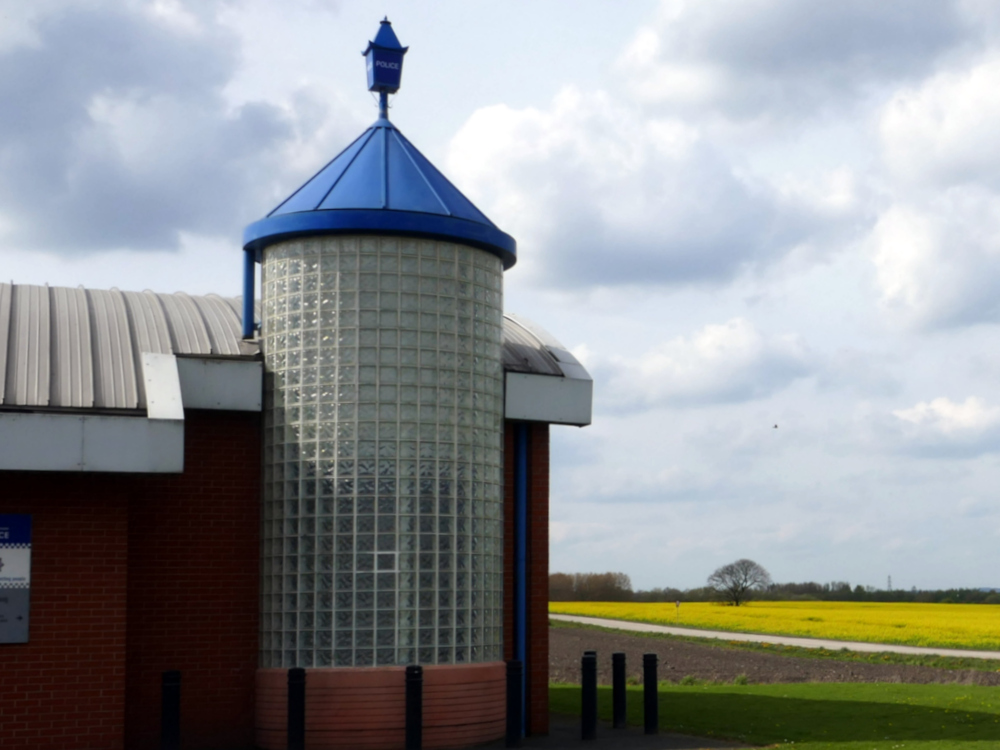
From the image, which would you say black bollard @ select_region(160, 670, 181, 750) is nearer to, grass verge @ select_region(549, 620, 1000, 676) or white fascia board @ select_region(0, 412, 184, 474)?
white fascia board @ select_region(0, 412, 184, 474)

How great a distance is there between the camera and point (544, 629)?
61.6 feet

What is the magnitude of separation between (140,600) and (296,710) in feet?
9.28

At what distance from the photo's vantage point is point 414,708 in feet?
50.8

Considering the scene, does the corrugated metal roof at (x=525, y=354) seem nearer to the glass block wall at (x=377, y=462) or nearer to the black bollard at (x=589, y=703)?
the glass block wall at (x=377, y=462)

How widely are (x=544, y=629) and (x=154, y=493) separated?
6.46 meters

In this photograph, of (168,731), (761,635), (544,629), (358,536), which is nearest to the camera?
(168,731)

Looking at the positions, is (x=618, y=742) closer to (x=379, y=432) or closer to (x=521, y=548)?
(x=521, y=548)

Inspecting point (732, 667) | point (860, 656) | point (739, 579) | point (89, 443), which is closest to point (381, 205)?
point (89, 443)

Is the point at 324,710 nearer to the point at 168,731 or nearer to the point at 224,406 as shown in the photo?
the point at 168,731

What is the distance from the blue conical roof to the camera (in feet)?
55.1

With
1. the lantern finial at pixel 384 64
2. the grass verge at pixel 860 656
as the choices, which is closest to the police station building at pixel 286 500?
the lantern finial at pixel 384 64

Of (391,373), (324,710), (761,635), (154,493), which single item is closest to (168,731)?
(324,710)

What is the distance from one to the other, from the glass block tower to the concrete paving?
1.51 meters

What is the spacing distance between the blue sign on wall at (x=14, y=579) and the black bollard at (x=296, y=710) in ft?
11.3
